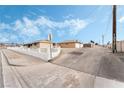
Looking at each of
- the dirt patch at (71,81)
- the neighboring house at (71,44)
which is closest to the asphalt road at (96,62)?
the neighboring house at (71,44)

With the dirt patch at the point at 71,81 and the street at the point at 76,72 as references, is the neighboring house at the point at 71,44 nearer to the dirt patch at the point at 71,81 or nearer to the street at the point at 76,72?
the street at the point at 76,72

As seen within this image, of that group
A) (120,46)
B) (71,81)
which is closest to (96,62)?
(120,46)

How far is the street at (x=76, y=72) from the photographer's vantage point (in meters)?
3.37

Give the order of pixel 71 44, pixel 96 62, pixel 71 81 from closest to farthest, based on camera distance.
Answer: pixel 71 81 → pixel 96 62 → pixel 71 44

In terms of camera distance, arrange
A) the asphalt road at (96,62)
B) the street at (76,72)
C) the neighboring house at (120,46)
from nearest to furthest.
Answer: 1. the street at (76,72)
2. the asphalt road at (96,62)
3. the neighboring house at (120,46)

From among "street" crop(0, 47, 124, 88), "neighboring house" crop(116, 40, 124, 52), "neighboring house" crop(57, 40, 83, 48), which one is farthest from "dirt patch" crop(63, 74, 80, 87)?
"neighboring house" crop(116, 40, 124, 52)

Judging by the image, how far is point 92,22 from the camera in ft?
12.7

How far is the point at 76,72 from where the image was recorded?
378cm

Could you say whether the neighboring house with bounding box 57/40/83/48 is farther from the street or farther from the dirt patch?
the dirt patch

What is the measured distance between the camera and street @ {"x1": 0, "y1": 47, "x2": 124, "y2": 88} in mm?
→ 3369

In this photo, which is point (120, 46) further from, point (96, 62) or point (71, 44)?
point (71, 44)

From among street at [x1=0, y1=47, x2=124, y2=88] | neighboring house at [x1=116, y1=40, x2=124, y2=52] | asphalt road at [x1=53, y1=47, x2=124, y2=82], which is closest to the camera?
street at [x1=0, y1=47, x2=124, y2=88]

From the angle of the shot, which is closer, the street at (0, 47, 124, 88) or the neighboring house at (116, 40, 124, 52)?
the street at (0, 47, 124, 88)
